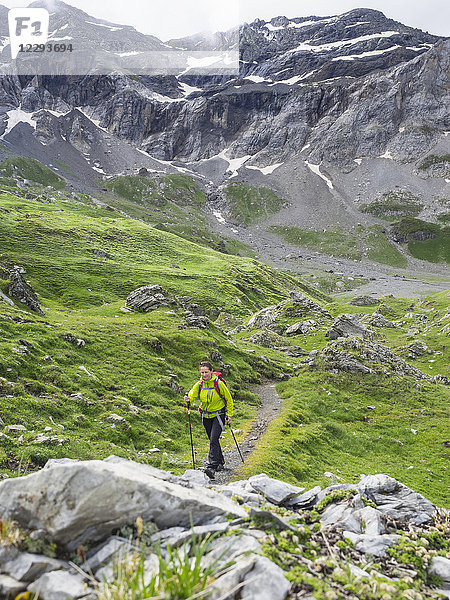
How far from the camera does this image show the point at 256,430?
2170 centimetres

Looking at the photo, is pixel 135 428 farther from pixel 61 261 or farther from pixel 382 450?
pixel 61 261

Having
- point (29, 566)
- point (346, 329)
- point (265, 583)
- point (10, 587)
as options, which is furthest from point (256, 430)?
point (346, 329)

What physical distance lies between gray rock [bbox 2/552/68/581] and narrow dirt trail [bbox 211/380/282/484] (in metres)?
9.09

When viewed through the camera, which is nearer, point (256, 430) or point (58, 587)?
point (58, 587)

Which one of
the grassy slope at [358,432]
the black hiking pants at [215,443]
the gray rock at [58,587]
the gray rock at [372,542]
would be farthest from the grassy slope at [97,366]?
the gray rock at [372,542]

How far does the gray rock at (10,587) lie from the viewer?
4.41 m

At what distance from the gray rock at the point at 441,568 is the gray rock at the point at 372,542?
712 mm

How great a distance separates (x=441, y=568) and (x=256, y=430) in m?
15.3

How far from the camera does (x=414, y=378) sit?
111ft

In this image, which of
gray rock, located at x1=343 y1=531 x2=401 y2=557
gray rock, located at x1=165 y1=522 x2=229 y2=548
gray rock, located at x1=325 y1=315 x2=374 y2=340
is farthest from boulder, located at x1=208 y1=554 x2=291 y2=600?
gray rock, located at x1=325 y1=315 x2=374 y2=340

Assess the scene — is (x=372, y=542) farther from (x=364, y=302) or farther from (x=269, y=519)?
(x=364, y=302)

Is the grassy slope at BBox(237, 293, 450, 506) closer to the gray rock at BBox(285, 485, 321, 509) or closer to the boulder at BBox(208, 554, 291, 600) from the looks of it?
the gray rock at BBox(285, 485, 321, 509)

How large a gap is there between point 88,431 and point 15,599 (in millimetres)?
12891

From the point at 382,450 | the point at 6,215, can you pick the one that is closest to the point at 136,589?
the point at 382,450
